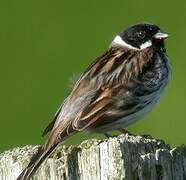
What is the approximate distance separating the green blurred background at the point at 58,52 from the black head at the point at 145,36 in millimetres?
3206

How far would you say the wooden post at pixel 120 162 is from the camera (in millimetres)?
5262

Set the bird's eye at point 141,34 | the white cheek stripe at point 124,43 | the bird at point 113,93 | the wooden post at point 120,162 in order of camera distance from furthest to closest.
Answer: the bird's eye at point 141,34
the white cheek stripe at point 124,43
the bird at point 113,93
the wooden post at point 120,162

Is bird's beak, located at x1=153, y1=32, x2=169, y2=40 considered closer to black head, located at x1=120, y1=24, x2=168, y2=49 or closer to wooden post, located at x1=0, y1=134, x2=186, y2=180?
black head, located at x1=120, y1=24, x2=168, y2=49

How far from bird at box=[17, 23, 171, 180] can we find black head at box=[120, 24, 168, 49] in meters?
0.18

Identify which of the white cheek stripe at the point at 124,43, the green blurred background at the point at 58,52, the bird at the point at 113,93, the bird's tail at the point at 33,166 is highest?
the green blurred background at the point at 58,52

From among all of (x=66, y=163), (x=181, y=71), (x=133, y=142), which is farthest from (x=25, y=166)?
(x=181, y=71)

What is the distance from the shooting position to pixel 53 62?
42.5 feet

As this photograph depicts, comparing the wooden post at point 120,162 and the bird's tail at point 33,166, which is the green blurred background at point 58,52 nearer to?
the bird's tail at point 33,166

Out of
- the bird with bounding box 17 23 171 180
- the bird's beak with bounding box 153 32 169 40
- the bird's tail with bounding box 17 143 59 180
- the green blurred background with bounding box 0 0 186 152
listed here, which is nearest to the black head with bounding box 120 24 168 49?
the bird's beak with bounding box 153 32 169 40

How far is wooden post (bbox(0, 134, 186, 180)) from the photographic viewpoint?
5262 millimetres

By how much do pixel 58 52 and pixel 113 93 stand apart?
6256 mm

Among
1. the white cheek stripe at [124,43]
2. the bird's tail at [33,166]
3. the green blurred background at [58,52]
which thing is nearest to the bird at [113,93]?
the white cheek stripe at [124,43]

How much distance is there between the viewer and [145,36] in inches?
318

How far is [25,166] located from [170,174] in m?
0.82
